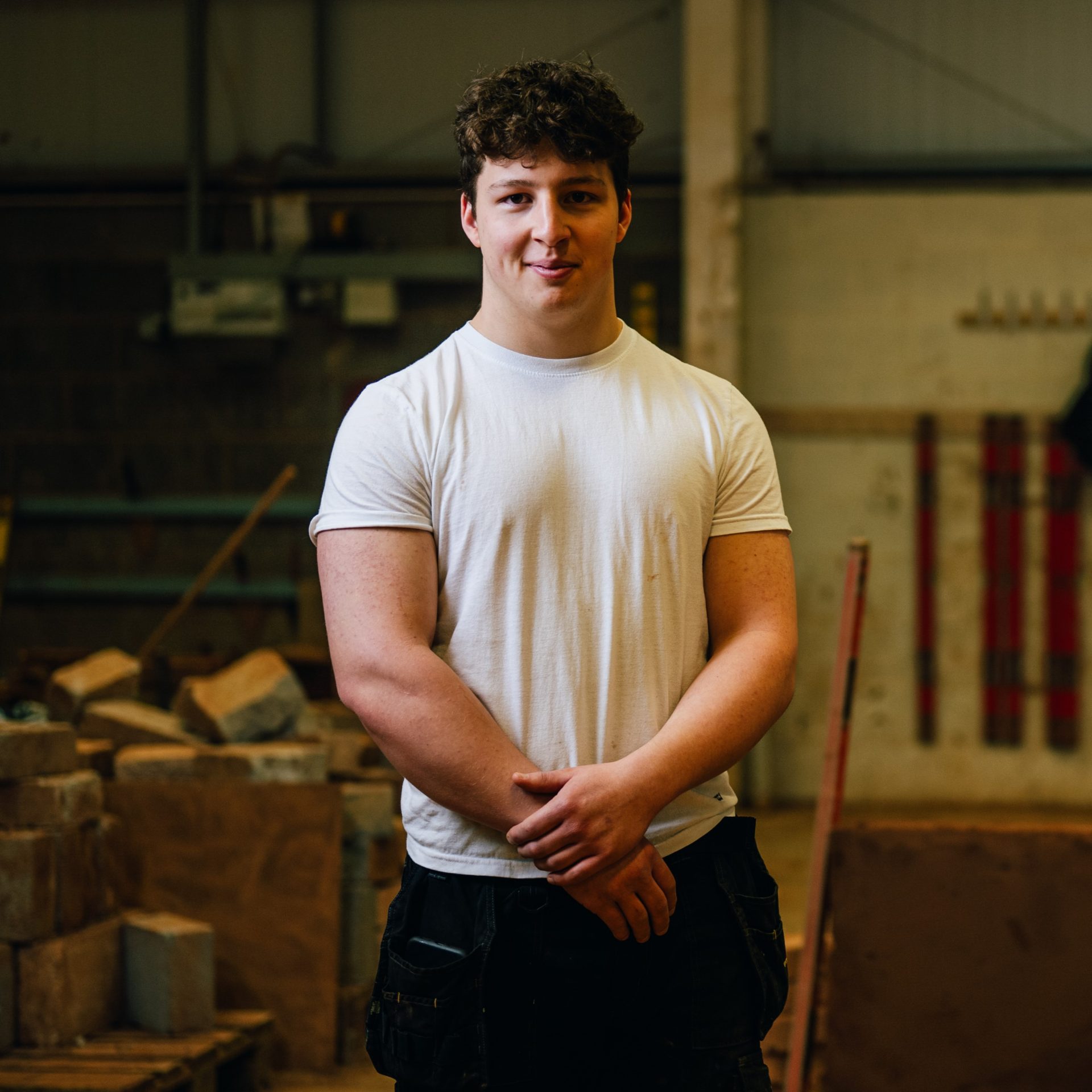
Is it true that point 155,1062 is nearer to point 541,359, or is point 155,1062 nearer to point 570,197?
point 541,359

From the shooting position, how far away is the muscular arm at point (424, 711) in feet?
3.84

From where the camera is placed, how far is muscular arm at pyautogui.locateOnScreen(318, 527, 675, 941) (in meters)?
1.17

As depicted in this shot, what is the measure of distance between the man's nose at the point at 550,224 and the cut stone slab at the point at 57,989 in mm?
2154

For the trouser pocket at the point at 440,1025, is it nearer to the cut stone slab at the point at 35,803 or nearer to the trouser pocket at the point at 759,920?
the trouser pocket at the point at 759,920

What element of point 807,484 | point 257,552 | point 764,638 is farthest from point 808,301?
point 764,638

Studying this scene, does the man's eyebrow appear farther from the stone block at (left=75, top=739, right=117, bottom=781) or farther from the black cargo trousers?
the stone block at (left=75, top=739, right=117, bottom=781)

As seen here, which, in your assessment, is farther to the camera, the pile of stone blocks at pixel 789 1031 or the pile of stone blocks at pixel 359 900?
the pile of stone blocks at pixel 359 900

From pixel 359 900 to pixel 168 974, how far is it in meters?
0.60

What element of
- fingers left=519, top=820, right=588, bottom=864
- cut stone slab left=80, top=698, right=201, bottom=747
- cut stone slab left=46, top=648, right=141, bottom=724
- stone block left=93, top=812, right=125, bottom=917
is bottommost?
stone block left=93, top=812, right=125, bottom=917

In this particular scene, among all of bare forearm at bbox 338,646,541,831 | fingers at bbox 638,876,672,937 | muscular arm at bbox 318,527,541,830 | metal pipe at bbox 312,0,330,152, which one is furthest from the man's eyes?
metal pipe at bbox 312,0,330,152

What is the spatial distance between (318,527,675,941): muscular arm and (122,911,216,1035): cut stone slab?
1900 mm

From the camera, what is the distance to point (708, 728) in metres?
1.20

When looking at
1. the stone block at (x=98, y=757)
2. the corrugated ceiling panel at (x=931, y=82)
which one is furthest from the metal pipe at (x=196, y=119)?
the stone block at (x=98, y=757)

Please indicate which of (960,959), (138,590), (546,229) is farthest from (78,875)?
(138,590)
